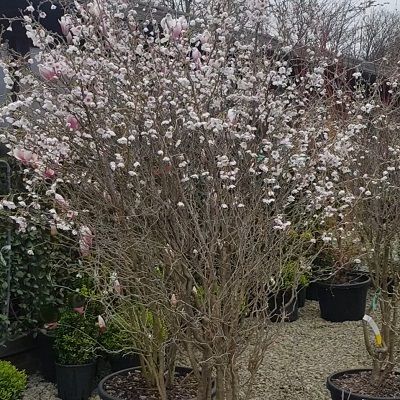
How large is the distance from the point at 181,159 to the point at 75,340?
204 centimetres

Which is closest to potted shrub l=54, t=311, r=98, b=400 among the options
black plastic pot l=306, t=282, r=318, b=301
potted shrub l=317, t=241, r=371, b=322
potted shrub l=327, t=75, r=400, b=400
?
potted shrub l=327, t=75, r=400, b=400

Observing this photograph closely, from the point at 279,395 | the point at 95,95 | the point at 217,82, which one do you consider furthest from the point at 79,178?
the point at 279,395

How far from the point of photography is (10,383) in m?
3.87

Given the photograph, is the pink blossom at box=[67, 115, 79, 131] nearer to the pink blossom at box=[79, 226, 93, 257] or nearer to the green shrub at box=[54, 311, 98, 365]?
the pink blossom at box=[79, 226, 93, 257]

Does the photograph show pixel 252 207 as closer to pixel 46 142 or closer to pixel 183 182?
pixel 183 182

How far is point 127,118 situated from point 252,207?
753 millimetres

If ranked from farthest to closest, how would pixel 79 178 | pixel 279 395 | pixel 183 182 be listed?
pixel 279 395 → pixel 79 178 → pixel 183 182

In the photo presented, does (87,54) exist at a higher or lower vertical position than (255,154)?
higher

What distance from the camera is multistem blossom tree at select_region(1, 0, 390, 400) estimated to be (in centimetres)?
297

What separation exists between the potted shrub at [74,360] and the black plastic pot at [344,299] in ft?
9.07

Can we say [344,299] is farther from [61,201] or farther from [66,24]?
[66,24]

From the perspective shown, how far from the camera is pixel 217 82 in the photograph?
313 centimetres

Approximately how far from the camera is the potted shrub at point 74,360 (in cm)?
441

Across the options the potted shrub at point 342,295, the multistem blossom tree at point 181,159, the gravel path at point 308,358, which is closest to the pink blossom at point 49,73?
the multistem blossom tree at point 181,159
